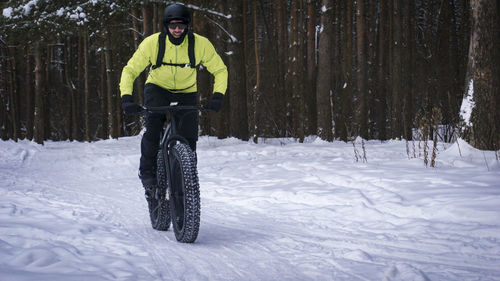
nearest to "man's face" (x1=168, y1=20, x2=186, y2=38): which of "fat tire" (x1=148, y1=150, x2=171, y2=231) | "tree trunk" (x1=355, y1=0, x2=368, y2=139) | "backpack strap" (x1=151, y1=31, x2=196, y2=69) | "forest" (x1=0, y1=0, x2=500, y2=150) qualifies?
"backpack strap" (x1=151, y1=31, x2=196, y2=69)

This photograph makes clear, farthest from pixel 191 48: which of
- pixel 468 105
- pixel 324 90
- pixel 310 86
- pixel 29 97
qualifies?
pixel 29 97

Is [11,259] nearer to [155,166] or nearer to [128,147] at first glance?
[155,166]

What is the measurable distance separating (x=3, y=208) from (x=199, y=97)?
930cm

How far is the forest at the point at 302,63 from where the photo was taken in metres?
8.02

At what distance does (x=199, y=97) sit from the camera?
549 inches

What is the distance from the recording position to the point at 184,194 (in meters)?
3.87

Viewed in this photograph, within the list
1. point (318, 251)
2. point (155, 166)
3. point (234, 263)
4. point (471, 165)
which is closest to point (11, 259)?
point (234, 263)

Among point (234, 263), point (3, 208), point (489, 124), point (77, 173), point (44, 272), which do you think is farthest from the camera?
point (77, 173)

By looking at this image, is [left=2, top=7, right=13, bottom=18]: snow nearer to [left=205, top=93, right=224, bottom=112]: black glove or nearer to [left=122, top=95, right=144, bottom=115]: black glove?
[left=122, top=95, right=144, bottom=115]: black glove

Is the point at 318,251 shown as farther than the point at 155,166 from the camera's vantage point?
No

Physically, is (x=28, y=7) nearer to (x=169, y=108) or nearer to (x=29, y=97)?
(x=169, y=108)

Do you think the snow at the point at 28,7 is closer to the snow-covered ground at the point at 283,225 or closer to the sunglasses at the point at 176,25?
the snow-covered ground at the point at 283,225

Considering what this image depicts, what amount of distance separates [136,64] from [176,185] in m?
1.26

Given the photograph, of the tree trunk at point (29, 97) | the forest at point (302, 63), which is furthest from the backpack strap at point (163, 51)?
the tree trunk at point (29, 97)
